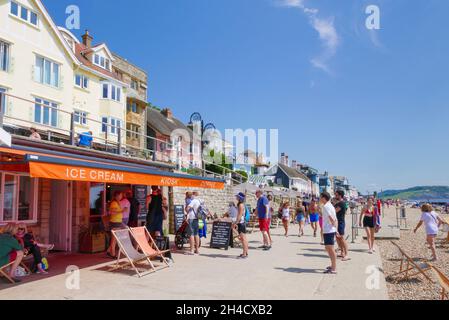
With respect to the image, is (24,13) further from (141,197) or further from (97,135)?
(141,197)

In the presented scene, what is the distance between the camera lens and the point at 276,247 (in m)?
12.2

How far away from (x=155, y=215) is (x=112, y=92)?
80.4 ft

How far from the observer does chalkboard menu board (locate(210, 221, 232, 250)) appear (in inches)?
450

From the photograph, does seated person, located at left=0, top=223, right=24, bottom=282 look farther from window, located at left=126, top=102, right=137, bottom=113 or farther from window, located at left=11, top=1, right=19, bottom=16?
window, located at left=126, top=102, right=137, bottom=113

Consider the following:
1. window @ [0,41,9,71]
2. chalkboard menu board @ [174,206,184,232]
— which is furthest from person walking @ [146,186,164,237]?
window @ [0,41,9,71]

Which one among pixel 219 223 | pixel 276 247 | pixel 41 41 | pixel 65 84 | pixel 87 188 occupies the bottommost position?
pixel 276 247

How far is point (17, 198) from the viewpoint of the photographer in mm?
8906

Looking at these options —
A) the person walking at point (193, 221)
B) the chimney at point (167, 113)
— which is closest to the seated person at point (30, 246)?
the person walking at point (193, 221)

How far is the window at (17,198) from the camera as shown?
28.0 ft

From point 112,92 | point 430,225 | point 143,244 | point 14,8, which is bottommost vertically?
point 143,244

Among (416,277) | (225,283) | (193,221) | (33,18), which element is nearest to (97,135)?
(33,18)
